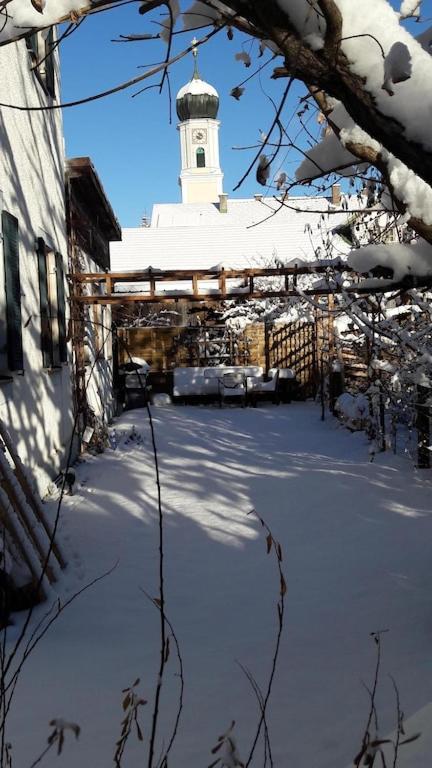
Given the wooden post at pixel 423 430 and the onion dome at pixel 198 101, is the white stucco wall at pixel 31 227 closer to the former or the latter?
the wooden post at pixel 423 430

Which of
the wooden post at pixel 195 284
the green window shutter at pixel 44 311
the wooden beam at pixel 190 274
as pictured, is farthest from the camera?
the wooden post at pixel 195 284

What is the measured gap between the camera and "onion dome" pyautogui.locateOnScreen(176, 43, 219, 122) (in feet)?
190

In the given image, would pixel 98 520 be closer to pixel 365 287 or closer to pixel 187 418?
pixel 365 287

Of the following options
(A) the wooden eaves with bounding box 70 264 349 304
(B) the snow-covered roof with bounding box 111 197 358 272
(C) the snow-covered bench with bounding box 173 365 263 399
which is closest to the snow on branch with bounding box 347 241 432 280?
(A) the wooden eaves with bounding box 70 264 349 304

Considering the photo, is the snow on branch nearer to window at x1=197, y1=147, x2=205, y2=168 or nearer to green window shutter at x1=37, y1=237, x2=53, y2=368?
green window shutter at x1=37, y1=237, x2=53, y2=368

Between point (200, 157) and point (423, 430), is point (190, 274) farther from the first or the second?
point (200, 157)

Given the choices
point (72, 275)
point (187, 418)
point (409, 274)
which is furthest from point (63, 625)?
point (187, 418)

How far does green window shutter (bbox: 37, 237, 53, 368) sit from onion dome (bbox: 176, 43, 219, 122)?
55.2 m

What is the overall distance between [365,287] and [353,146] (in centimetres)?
33

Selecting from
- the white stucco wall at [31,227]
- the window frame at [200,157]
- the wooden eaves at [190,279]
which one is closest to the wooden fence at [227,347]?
the wooden eaves at [190,279]

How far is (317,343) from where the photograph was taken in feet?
A: 53.6

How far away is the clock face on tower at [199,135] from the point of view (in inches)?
2350

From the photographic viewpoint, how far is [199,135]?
59.9m

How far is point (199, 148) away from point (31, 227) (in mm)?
56697
